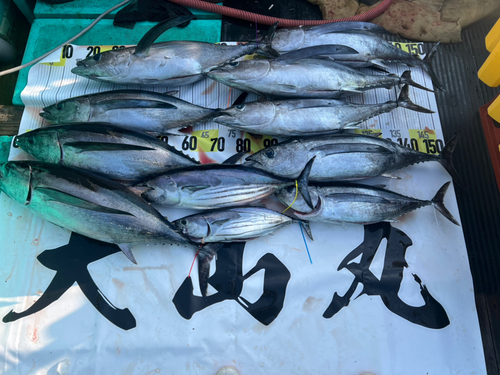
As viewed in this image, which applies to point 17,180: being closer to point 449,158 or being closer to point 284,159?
point 284,159

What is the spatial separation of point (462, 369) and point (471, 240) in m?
0.90

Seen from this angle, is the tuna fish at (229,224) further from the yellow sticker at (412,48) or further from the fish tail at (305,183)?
the yellow sticker at (412,48)

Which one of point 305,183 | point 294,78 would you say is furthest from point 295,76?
point 305,183

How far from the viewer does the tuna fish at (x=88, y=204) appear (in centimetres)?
196

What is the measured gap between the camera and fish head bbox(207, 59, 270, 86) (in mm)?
2291

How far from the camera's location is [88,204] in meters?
1.95

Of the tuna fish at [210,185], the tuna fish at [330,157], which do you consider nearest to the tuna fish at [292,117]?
the tuna fish at [330,157]

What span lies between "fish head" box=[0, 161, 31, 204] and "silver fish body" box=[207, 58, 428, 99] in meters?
1.48

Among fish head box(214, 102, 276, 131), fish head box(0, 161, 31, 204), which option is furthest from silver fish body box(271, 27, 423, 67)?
fish head box(0, 161, 31, 204)

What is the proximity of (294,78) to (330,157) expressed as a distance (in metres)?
0.68

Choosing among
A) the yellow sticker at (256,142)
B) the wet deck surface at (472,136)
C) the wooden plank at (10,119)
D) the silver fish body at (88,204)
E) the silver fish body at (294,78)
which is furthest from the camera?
the wooden plank at (10,119)

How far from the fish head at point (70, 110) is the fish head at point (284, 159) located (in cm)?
138

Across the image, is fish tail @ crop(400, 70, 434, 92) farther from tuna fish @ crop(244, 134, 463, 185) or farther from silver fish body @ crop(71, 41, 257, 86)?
silver fish body @ crop(71, 41, 257, 86)

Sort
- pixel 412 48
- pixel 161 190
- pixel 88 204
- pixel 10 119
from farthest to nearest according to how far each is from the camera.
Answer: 1. pixel 412 48
2. pixel 10 119
3. pixel 161 190
4. pixel 88 204
